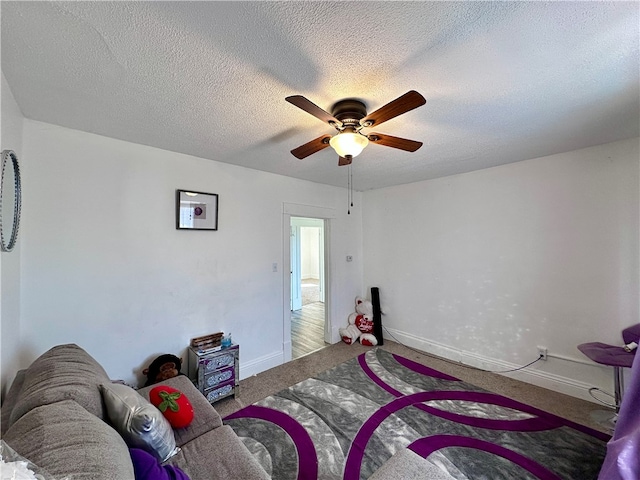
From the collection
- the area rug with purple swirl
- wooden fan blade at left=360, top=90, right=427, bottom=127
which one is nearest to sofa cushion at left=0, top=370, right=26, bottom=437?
the area rug with purple swirl

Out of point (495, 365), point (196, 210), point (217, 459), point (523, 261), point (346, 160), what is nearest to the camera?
point (217, 459)

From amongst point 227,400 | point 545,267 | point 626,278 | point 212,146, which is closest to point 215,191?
point 212,146

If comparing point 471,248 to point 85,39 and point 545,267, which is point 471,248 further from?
point 85,39

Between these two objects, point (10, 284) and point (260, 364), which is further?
point (260, 364)

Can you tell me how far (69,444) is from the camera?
806mm

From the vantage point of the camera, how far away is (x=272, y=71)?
4.37 feet

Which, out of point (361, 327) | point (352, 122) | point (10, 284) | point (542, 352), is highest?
point (352, 122)

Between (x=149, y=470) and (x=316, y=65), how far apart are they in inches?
74.8

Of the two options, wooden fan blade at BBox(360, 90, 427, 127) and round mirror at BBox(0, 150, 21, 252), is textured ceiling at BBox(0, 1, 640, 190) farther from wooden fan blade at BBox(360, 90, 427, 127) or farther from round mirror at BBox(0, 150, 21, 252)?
round mirror at BBox(0, 150, 21, 252)

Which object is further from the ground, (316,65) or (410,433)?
(316,65)

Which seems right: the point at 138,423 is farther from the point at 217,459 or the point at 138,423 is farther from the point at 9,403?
the point at 9,403

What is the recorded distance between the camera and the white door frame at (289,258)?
3.35 m

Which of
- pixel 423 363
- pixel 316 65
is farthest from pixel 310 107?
pixel 423 363

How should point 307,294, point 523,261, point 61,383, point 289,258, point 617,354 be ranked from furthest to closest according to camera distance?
point 307,294, point 289,258, point 523,261, point 617,354, point 61,383
